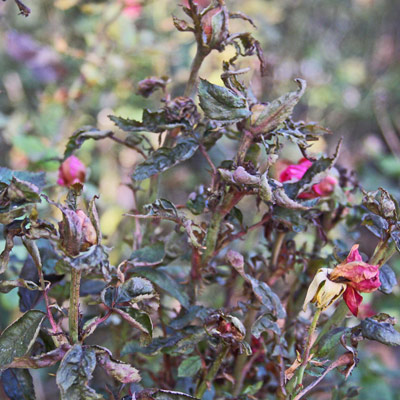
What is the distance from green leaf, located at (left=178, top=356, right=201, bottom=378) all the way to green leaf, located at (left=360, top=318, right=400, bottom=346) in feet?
0.58

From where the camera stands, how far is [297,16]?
7.77 ft

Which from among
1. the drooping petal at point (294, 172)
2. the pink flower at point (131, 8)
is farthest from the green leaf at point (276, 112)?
the pink flower at point (131, 8)

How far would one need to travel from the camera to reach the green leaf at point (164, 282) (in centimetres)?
57

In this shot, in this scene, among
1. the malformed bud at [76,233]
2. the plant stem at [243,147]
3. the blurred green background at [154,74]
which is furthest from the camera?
the blurred green background at [154,74]

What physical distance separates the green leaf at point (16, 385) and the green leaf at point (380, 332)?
320 millimetres

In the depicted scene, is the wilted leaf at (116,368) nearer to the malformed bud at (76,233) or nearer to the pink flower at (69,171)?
the malformed bud at (76,233)

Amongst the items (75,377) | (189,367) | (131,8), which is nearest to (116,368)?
(75,377)

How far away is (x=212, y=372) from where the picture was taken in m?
0.54

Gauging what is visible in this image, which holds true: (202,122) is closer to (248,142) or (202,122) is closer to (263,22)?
(248,142)

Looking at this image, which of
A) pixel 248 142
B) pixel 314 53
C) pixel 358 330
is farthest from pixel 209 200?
pixel 314 53

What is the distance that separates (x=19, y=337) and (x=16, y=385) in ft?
0.20

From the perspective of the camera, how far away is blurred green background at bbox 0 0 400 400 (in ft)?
4.04

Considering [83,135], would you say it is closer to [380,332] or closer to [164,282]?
[164,282]

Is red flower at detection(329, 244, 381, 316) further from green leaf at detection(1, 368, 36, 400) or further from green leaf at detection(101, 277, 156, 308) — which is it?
green leaf at detection(1, 368, 36, 400)
